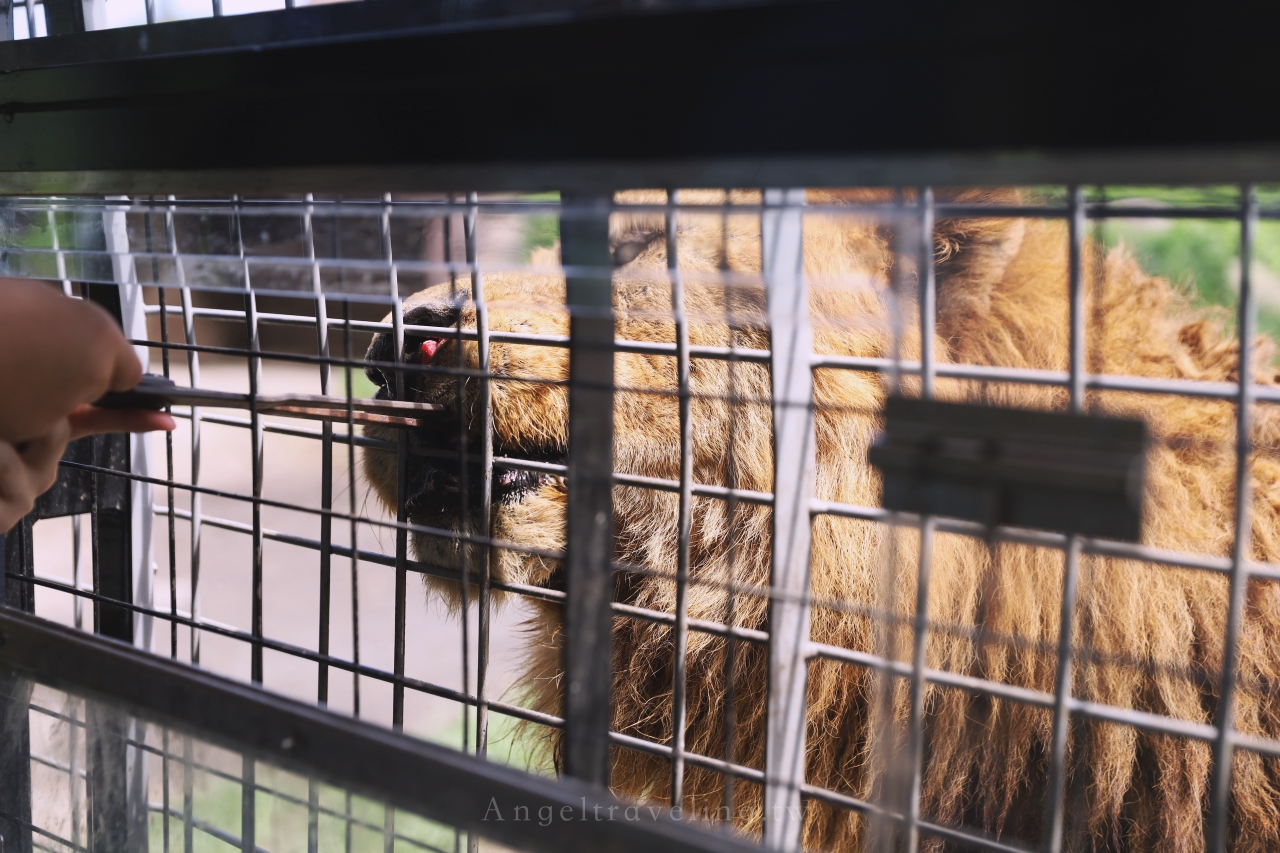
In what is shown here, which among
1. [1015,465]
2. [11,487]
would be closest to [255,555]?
[11,487]

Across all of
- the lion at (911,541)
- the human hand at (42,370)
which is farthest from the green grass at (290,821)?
the lion at (911,541)

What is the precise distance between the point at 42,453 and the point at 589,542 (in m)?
0.33

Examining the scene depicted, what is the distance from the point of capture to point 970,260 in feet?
4.25

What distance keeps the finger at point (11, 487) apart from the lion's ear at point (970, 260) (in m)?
1.10

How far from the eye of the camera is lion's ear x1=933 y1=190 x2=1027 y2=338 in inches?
50.0

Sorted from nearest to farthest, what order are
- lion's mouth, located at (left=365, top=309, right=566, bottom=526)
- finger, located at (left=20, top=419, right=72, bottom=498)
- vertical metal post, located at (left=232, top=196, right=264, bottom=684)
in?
finger, located at (left=20, top=419, right=72, bottom=498), vertical metal post, located at (left=232, top=196, right=264, bottom=684), lion's mouth, located at (left=365, top=309, right=566, bottom=526)

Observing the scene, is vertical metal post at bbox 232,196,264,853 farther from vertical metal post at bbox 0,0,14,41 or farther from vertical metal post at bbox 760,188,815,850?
vertical metal post at bbox 760,188,815,850

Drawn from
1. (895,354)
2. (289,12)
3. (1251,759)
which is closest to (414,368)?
(289,12)

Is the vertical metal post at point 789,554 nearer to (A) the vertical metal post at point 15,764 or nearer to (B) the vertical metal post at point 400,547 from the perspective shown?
(B) the vertical metal post at point 400,547

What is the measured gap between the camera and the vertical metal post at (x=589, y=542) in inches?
19.3

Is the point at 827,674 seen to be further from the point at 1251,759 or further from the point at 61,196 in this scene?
the point at 61,196

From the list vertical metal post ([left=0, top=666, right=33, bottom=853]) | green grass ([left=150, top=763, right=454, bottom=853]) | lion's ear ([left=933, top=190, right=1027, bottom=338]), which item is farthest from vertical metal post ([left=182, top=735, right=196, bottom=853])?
lion's ear ([left=933, top=190, right=1027, bottom=338])

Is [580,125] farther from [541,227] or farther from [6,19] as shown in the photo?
[6,19]

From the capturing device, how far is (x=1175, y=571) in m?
1.18
